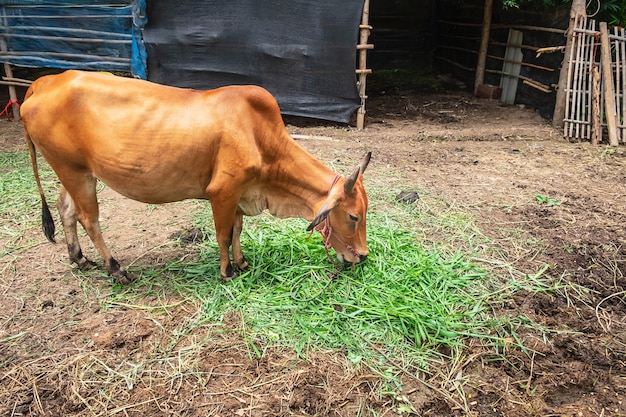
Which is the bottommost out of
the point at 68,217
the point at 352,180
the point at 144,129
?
the point at 68,217

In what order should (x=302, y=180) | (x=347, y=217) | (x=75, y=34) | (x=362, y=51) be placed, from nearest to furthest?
(x=347, y=217)
(x=302, y=180)
(x=362, y=51)
(x=75, y=34)

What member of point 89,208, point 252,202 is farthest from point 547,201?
point 89,208

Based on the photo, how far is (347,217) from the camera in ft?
11.3

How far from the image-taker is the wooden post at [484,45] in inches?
393

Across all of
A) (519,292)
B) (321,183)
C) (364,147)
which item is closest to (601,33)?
(364,147)

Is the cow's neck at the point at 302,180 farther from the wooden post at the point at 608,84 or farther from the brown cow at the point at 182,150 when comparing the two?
the wooden post at the point at 608,84

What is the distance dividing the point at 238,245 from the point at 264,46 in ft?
14.8

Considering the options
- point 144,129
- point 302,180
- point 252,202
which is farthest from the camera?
point 252,202

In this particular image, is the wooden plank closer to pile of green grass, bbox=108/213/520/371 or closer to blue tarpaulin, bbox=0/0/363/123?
blue tarpaulin, bbox=0/0/363/123

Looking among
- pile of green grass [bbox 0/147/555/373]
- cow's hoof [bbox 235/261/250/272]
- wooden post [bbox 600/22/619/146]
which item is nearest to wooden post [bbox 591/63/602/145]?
wooden post [bbox 600/22/619/146]

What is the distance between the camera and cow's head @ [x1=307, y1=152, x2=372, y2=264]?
3318 millimetres

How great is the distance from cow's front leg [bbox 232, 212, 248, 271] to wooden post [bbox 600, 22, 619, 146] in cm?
597

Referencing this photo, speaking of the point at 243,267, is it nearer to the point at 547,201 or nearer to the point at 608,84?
the point at 547,201

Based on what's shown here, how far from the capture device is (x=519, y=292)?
3760 mm
